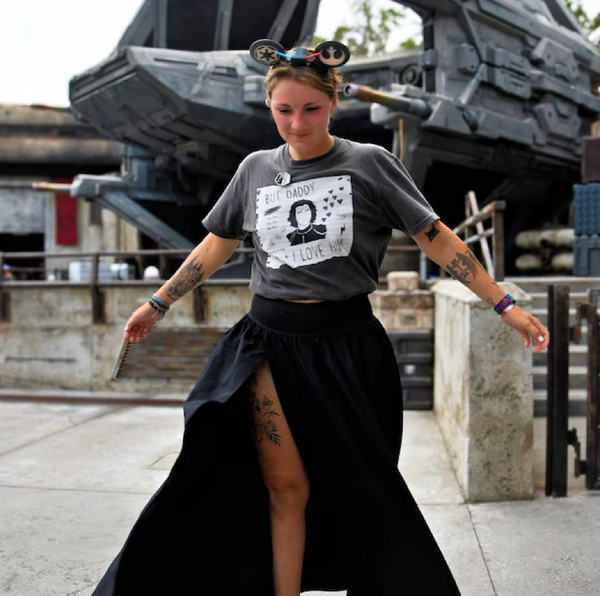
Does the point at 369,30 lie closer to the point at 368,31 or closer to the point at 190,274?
the point at 368,31

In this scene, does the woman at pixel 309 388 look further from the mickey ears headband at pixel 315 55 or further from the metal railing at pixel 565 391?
the metal railing at pixel 565 391

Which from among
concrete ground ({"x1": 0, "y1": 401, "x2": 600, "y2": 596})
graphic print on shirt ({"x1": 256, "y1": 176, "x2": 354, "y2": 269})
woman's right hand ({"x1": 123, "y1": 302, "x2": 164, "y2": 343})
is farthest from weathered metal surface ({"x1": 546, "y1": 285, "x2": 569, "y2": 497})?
woman's right hand ({"x1": 123, "y1": 302, "x2": 164, "y2": 343})

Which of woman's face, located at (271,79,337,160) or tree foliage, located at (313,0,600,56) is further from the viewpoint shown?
tree foliage, located at (313,0,600,56)

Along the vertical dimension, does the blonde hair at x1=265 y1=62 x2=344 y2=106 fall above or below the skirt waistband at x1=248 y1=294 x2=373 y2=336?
above

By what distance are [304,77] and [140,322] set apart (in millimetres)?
972

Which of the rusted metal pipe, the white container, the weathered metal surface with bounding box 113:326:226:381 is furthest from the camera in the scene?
the white container

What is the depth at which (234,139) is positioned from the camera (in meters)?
19.1

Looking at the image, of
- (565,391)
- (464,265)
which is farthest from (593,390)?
(464,265)

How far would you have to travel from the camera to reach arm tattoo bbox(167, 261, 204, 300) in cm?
218

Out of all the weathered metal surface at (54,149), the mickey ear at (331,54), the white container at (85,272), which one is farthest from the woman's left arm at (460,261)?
the weathered metal surface at (54,149)

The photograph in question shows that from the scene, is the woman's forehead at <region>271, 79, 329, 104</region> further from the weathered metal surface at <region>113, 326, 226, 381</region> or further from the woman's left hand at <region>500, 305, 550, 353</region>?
the weathered metal surface at <region>113, 326, 226, 381</region>

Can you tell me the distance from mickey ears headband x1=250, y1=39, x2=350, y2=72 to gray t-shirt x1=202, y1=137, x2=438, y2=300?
0.23m

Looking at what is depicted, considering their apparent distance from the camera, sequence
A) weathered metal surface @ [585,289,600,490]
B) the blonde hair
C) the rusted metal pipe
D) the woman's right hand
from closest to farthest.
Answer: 1. the blonde hair
2. the woman's right hand
3. weathered metal surface @ [585,289,600,490]
4. the rusted metal pipe

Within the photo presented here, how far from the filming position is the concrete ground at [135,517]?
8.79 feet
